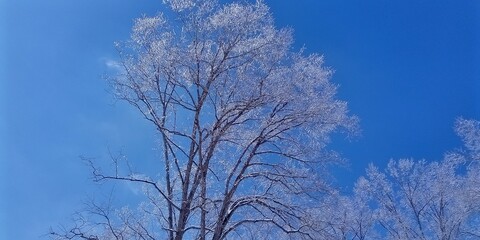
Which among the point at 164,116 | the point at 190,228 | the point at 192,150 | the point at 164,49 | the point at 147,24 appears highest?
the point at 147,24

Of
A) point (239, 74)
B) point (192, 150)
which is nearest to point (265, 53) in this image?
point (239, 74)

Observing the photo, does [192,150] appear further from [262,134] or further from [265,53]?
[265,53]

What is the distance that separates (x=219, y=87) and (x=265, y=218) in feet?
10.3

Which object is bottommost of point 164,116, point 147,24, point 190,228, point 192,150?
point 190,228

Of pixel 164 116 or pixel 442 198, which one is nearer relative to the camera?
pixel 164 116

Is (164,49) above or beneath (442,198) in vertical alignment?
beneath

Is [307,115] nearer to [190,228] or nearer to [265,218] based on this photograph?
[265,218]

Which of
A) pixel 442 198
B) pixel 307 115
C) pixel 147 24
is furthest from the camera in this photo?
pixel 442 198

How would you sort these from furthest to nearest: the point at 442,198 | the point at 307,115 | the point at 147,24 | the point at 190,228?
1. the point at 442,198
2. the point at 147,24
3. the point at 307,115
4. the point at 190,228

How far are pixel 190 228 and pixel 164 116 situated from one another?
2.85 m

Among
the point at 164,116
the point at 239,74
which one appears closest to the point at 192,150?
the point at 164,116

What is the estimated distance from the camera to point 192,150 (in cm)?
1225

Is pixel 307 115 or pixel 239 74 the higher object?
pixel 239 74

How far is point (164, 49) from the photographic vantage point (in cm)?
1261
